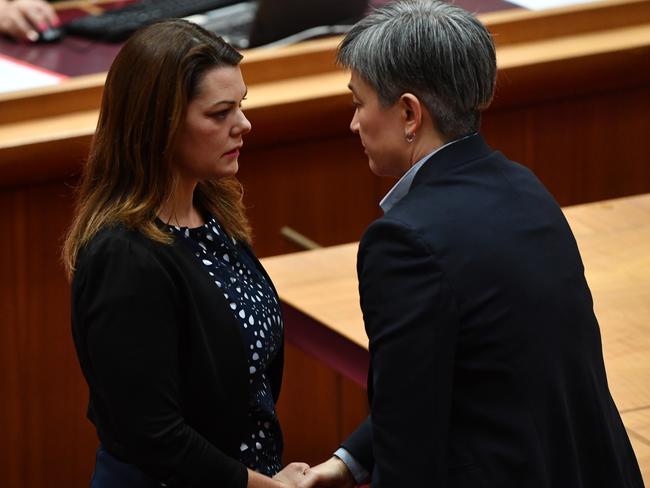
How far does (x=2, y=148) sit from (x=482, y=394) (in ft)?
3.44

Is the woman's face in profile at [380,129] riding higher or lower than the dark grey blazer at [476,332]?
higher

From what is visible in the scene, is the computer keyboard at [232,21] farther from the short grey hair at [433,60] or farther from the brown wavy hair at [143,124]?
the short grey hair at [433,60]

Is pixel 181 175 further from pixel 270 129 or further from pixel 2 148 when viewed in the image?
pixel 270 129

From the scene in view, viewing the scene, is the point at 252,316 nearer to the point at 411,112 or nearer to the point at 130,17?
the point at 411,112

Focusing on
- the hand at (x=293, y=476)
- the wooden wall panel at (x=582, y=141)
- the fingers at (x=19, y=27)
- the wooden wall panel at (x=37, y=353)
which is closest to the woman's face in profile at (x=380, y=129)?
the hand at (x=293, y=476)

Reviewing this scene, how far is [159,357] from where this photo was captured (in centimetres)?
125

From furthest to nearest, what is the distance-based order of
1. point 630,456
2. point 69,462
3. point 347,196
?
point 347,196, point 69,462, point 630,456

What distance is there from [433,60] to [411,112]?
2.0 inches

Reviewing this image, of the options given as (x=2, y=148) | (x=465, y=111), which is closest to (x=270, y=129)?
(x=2, y=148)

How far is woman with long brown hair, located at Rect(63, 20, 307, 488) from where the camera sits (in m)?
1.25

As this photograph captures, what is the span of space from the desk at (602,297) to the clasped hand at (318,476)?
0.27m

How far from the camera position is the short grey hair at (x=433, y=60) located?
45.3 inches

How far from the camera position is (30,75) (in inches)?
92.7

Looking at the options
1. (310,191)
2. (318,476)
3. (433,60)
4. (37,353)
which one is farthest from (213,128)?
(310,191)
